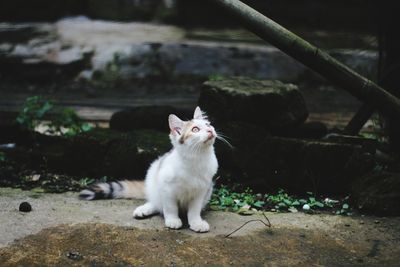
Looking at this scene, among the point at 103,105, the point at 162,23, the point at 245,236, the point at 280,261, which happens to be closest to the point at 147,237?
the point at 245,236

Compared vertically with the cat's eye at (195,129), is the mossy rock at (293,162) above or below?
below

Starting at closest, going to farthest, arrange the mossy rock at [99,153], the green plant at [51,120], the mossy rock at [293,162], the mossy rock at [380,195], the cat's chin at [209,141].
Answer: the cat's chin at [209,141], the mossy rock at [380,195], the mossy rock at [293,162], the mossy rock at [99,153], the green plant at [51,120]

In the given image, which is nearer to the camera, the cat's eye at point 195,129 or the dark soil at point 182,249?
the dark soil at point 182,249

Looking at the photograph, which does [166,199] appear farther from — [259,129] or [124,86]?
[124,86]

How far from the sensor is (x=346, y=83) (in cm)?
419

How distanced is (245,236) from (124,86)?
16.7 feet

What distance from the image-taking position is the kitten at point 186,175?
13.0ft

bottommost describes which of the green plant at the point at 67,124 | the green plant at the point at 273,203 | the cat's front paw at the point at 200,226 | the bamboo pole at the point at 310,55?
the green plant at the point at 273,203

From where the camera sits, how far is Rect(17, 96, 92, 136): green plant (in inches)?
222

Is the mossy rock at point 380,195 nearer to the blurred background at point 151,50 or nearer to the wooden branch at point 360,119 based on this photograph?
the wooden branch at point 360,119

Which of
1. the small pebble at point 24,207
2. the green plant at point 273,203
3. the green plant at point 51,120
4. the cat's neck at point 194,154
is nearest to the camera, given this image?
the cat's neck at point 194,154

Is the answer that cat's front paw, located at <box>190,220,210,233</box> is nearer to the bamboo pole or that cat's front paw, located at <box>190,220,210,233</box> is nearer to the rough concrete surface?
the rough concrete surface

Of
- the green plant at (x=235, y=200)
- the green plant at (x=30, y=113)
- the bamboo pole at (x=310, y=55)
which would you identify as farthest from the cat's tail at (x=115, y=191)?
the bamboo pole at (x=310, y=55)

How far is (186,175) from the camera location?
4.05m
